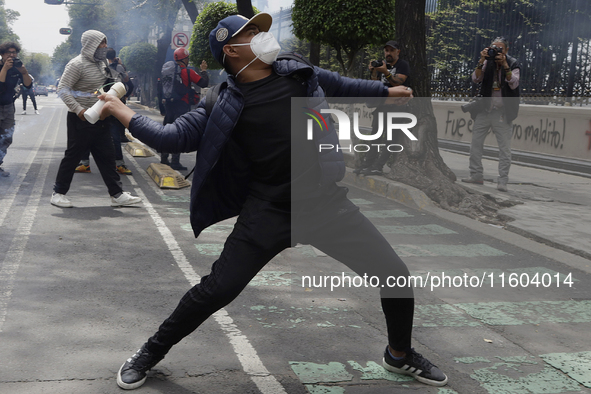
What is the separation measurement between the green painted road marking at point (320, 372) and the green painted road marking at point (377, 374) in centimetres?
8

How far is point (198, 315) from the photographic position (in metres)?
3.17

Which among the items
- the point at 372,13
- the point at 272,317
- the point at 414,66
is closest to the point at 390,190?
the point at 414,66

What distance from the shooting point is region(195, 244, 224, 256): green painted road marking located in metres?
5.95

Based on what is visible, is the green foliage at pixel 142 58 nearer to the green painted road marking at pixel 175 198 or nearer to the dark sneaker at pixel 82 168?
the dark sneaker at pixel 82 168

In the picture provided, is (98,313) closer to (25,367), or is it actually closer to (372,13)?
(25,367)

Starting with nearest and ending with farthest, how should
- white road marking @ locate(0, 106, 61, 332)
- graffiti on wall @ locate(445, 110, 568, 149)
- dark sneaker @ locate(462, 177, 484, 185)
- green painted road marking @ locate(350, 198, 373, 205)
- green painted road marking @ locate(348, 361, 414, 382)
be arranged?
green painted road marking @ locate(348, 361, 414, 382), white road marking @ locate(0, 106, 61, 332), green painted road marking @ locate(350, 198, 373, 205), dark sneaker @ locate(462, 177, 484, 185), graffiti on wall @ locate(445, 110, 568, 149)

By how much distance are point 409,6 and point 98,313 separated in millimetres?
7092

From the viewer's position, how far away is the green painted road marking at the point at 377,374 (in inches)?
135

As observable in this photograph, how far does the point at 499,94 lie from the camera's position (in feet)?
30.0

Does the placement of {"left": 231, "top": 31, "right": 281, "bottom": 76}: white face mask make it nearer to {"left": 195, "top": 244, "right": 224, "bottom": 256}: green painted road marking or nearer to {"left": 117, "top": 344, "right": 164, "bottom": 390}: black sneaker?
{"left": 117, "top": 344, "right": 164, "bottom": 390}: black sneaker

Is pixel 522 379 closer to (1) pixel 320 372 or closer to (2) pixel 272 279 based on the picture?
(1) pixel 320 372

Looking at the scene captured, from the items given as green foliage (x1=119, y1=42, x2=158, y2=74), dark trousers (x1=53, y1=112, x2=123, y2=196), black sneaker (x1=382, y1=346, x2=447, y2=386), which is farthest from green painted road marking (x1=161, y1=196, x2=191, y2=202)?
green foliage (x1=119, y1=42, x2=158, y2=74)

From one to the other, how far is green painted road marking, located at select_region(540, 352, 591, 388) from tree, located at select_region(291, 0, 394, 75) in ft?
27.6

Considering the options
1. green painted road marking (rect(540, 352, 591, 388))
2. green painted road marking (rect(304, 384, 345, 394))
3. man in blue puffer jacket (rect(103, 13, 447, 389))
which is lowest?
green painted road marking (rect(540, 352, 591, 388))
